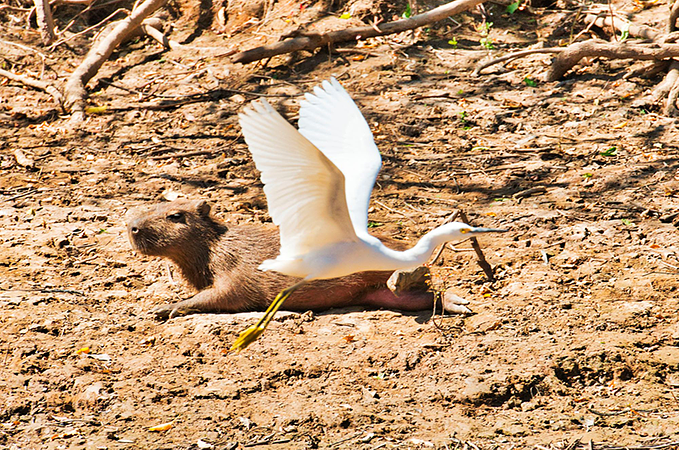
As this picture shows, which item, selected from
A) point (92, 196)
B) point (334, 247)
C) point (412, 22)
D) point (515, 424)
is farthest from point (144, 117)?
point (515, 424)

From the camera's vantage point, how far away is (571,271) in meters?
4.69

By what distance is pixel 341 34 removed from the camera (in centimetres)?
813

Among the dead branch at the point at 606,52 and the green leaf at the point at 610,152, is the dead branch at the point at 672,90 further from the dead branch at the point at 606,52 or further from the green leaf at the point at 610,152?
the green leaf at the point at 610,152

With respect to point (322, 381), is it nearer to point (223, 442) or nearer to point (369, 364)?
point (369, 364)

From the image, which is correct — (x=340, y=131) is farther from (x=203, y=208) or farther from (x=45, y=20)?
(x=45, y=20)

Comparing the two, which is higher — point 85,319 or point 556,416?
point 85,319

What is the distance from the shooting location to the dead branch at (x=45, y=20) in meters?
9.03

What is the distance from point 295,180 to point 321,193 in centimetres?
15

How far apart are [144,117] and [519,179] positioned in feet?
12.9

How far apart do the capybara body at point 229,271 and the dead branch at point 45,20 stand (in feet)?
16.8

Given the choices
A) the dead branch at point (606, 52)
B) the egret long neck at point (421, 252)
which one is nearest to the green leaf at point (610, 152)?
the dead branch at point (606, 52)

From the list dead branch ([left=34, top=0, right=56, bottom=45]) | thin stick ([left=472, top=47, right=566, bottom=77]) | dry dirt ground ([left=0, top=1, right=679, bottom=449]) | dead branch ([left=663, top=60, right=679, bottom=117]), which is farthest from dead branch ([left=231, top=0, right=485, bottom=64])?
dead branch ([left=34, top=0, right=56, bottom=45])

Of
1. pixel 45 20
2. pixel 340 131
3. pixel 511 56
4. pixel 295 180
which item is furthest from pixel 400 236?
pixel 45 20

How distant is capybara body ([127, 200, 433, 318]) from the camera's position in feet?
15.8
